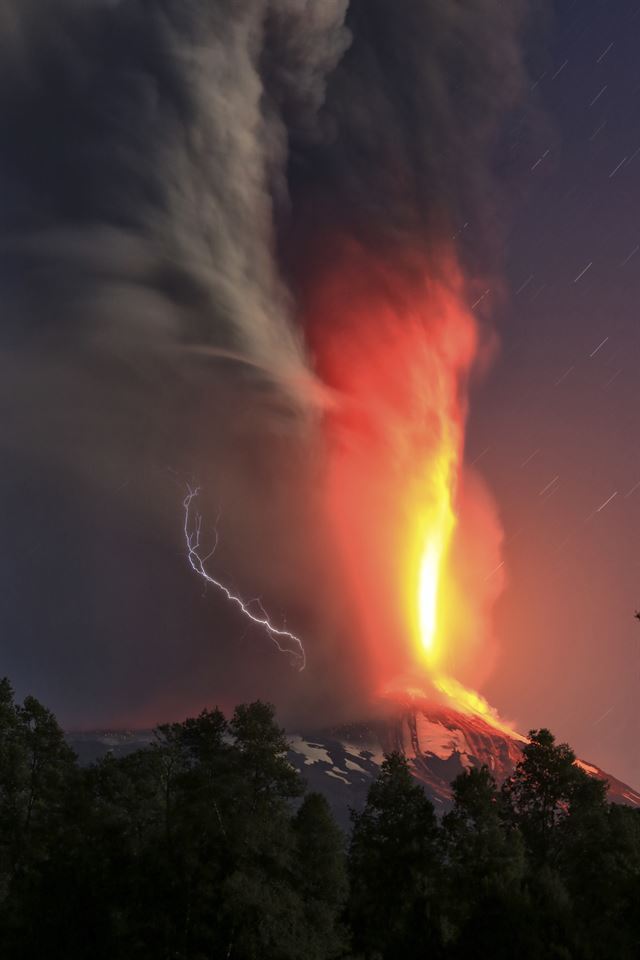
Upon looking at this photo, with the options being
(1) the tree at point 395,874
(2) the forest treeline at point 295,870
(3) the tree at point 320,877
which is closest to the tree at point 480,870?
(2) the forest treeline at point 295,870

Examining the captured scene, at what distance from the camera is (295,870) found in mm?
44344

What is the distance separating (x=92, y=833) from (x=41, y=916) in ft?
17.9

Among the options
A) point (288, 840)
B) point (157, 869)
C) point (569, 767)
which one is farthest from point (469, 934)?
point (569, 767)

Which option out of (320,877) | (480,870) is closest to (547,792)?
(480,870)

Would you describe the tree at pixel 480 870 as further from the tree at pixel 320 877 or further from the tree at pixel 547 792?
the tree at pixel 547 792

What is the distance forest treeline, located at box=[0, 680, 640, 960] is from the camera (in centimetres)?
4053

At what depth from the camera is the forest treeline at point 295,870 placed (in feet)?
133

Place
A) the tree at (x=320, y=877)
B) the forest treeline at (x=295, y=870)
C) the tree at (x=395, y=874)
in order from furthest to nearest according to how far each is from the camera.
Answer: the tree at (x=395, y=874), the tree at (x=320, y=877), the forest treeline at (x=295, y=870)

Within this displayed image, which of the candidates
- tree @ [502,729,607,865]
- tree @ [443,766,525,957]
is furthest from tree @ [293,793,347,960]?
tree @ [502,729,607,865]

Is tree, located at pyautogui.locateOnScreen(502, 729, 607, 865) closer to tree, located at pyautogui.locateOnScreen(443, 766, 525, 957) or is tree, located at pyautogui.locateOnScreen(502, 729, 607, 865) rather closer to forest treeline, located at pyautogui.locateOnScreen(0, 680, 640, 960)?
forest treeline, located at pyautogui.locateOnScreen(0, 680, 640, 960)

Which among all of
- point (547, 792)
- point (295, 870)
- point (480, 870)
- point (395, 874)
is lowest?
point (295, 870)

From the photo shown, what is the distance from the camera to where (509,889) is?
42.3 meters

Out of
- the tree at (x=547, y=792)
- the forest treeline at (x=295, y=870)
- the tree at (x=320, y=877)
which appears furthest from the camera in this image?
the tree at (x=547, y=792)

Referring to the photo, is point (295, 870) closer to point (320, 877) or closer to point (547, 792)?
point (320, 877)
